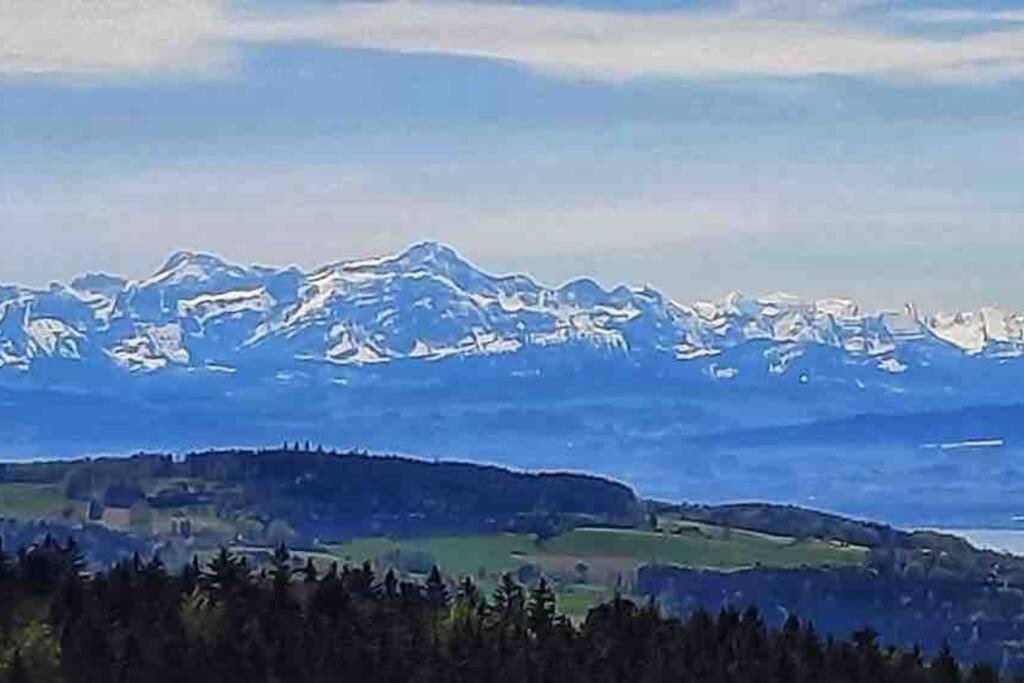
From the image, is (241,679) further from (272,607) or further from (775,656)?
(775,656)

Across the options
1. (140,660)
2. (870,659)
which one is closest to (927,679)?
(870,659)

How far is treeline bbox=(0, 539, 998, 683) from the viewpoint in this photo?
298ft

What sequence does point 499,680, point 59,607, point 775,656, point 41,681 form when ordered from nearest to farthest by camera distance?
point 41,681
point 59,607
point 499,680
point 775,656

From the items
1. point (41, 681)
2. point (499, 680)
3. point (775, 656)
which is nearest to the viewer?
point (41, 681)

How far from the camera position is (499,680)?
327 feet

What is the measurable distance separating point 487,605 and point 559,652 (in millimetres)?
9583

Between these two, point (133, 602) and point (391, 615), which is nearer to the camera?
point (133, 602)

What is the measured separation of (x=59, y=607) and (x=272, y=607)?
778 cm

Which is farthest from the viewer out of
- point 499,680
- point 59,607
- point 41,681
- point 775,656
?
point 775,656

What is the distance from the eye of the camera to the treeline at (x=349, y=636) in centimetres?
9075

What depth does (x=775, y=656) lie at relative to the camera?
10762 centimetres

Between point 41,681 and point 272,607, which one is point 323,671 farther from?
point 41,681

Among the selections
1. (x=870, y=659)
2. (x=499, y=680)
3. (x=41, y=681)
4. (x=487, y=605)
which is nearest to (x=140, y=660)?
(x=41, y=681)

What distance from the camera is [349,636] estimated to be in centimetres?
9825
